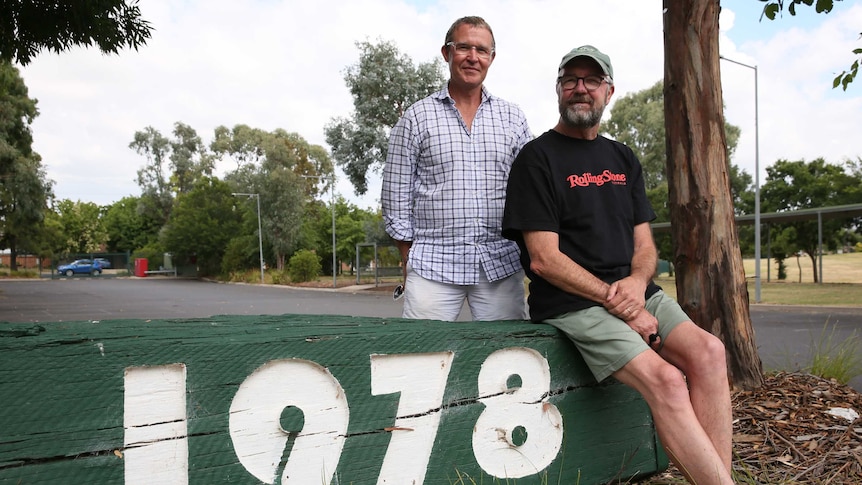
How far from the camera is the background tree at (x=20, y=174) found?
31703mm

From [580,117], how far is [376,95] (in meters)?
24.0

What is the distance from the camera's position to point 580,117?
282cm

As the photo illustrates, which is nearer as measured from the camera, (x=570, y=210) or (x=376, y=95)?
(x=570, y=210)

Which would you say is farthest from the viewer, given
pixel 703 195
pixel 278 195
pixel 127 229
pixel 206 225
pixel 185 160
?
pixel 127 229

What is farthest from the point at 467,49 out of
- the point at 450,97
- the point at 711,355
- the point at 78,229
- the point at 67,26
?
the point at 78,229

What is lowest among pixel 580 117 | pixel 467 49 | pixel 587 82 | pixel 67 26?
pixel 580 117

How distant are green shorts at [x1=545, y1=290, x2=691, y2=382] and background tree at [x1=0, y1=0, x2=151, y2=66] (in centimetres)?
576

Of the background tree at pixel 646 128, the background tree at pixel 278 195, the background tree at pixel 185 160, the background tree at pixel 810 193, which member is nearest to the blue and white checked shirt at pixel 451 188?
the background tree at pixel 810 193

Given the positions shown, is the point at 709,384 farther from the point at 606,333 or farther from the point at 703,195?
the point at 703,195

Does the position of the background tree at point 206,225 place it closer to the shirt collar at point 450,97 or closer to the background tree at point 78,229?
the background tree at point 78,229

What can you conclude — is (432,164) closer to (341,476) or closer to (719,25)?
(341,476)

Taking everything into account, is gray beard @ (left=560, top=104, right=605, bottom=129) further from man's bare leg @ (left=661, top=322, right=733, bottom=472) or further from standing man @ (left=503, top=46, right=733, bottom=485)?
man's bare leg @ (left=661, top=322, right=733, bottom=472)

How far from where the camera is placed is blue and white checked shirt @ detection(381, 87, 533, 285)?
10.3ft

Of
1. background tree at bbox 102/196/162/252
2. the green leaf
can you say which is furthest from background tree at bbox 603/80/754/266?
background tree at bbox 102/196/162/252
